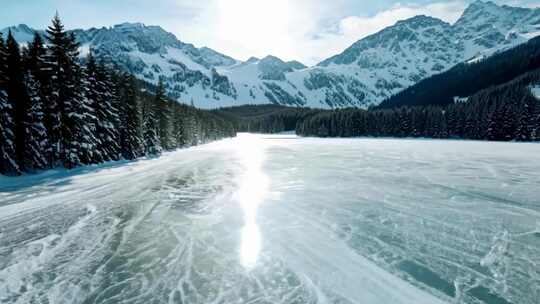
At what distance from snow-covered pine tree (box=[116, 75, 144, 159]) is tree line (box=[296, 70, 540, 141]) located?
8507 cm

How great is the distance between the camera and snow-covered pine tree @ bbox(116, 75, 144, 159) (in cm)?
3450

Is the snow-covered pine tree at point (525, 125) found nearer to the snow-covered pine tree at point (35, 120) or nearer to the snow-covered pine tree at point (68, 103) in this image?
the snow-covered pine tree at point (68, 103)

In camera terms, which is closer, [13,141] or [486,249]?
[486,249]

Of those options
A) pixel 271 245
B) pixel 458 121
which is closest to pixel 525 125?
pixel 458 121

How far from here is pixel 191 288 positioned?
19.3ft

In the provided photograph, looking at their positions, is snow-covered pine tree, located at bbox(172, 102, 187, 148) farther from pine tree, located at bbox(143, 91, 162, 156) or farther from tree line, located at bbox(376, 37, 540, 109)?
tree line, located at bbox(376, 37, 540, 109)

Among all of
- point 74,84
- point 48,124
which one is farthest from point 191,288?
point 74,84

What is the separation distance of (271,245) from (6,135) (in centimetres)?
2147

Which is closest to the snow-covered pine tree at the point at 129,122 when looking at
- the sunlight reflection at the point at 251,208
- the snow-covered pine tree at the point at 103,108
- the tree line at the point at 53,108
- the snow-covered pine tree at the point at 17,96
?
the tree line at the point at 53,108

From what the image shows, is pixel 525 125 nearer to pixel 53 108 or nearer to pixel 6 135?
pixel 53 108

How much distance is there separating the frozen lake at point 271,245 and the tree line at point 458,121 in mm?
75300

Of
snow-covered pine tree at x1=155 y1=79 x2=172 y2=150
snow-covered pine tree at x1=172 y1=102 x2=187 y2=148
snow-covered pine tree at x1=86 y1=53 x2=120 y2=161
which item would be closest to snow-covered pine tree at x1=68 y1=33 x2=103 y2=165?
snow-covered pine tree at x1=86 y1=53 x2=120 y2=161

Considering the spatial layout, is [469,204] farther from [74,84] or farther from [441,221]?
[74,84]

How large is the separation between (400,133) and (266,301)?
361 feet
